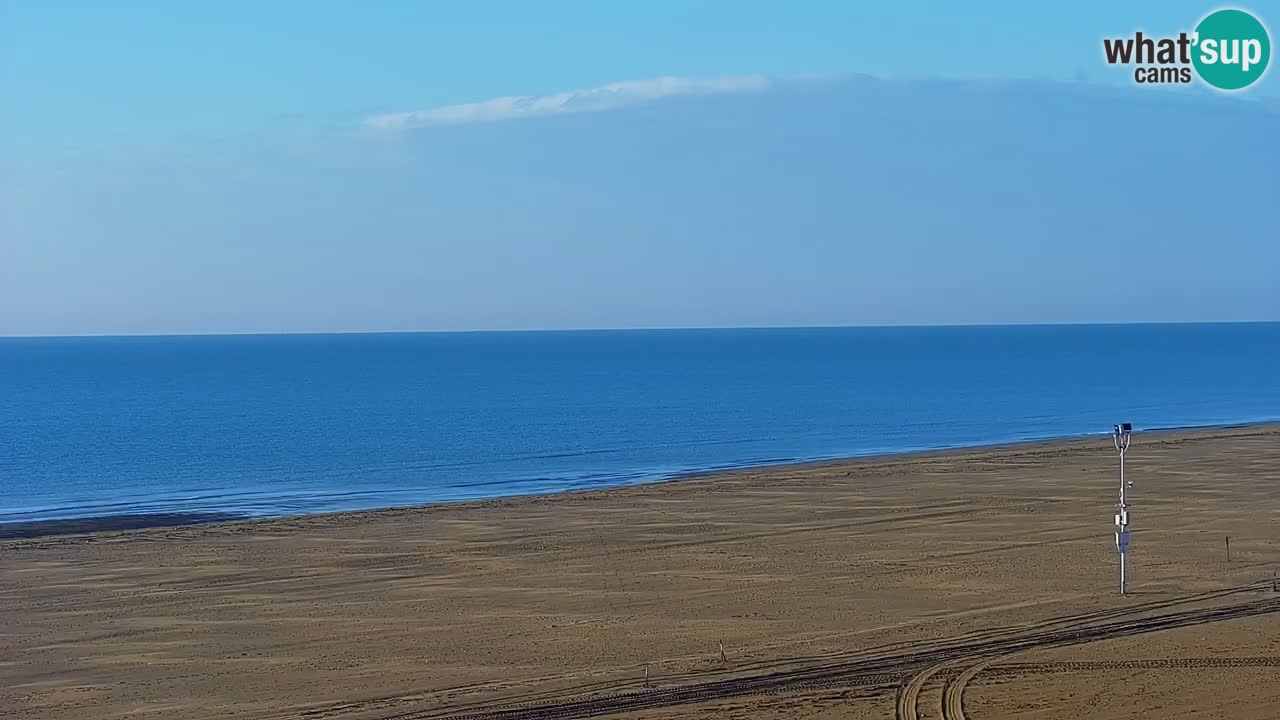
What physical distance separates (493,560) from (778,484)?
20438 millimetres

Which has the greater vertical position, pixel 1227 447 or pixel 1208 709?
pixel 1227 447

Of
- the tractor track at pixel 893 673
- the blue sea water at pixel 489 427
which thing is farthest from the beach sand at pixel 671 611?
the blue sea water at pixel 489 427

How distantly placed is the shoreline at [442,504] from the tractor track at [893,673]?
90.7 feet

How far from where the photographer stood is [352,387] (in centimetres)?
16962

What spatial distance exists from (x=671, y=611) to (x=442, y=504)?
23795 millimetres

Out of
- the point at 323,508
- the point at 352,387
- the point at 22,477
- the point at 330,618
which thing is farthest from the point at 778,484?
the point at 352,387

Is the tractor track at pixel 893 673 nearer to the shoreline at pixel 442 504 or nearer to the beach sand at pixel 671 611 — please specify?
the beach sand at pixel 671 611

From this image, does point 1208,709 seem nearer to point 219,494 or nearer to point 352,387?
point 219,494

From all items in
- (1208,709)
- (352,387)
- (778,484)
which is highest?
(352,387)

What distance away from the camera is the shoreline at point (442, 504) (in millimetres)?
48531

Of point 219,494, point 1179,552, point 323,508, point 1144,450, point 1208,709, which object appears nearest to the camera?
point 1208,709

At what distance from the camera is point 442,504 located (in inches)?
2083

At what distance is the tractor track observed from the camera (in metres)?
22.6

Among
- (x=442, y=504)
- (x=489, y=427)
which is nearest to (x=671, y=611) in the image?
(x=442, y=504)
